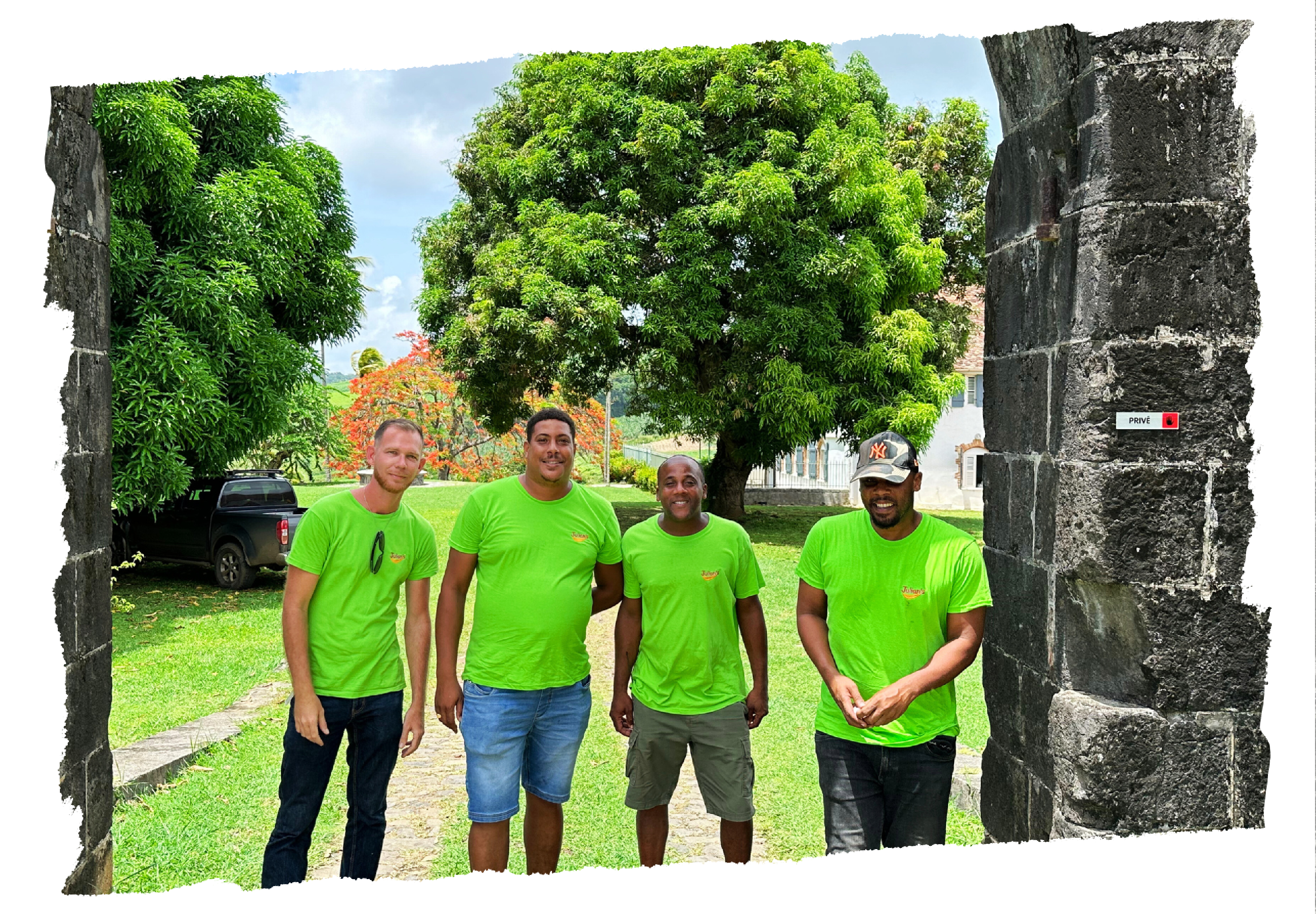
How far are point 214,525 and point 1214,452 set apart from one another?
1245cm

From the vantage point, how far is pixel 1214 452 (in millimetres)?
2889

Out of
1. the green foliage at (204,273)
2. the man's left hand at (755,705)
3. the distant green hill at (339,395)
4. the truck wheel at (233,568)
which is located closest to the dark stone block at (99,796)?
the man's left hand at (755,705)

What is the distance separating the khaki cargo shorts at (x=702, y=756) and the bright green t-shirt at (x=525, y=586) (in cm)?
35

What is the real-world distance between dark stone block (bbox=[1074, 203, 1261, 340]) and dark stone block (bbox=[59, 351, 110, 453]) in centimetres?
292

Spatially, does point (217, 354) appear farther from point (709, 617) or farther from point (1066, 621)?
point (1066, 621)

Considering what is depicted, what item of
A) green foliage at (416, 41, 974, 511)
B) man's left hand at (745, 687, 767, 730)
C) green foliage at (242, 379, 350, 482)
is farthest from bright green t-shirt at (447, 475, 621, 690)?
green foliage at (242, 379, 350, 482)

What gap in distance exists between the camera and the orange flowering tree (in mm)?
27906

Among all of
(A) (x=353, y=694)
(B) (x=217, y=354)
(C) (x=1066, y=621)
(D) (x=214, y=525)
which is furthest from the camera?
(D) (x=214, y=525)

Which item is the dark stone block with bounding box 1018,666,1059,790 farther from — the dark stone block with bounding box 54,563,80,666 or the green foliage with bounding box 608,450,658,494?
the green foliage with bounding box 608,450,658,494

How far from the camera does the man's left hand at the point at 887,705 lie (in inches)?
124

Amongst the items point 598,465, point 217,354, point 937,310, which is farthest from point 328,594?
point 598,465

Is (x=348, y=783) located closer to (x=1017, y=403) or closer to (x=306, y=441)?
(x=1017, y=403)

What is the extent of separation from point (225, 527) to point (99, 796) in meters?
10.4

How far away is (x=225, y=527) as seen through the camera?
42.8 ft
